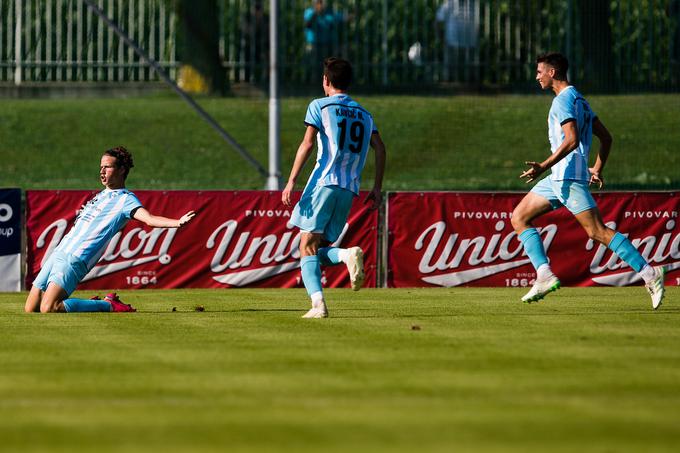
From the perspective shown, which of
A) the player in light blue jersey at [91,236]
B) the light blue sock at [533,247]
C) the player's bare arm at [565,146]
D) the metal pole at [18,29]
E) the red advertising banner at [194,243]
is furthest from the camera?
the metal pole at [18,29]

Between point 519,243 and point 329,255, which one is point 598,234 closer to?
point 329,255

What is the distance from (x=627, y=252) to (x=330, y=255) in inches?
103

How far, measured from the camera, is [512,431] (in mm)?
5332

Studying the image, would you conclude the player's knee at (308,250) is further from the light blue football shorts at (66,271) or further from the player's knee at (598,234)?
the player's knee at (598,234)

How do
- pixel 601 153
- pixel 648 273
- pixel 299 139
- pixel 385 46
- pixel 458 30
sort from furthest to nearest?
pixel 385 46 → pixel 458 30 → pixel 299 139 → pixel 601 153 → pixel 648 273

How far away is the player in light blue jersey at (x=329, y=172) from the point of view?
34.1 ft

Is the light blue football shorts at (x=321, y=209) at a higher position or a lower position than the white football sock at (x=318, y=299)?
higher

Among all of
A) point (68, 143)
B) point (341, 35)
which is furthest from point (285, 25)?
point (68, 143)

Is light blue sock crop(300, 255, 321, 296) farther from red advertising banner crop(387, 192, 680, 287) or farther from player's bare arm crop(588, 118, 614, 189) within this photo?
red advertising banner crop(387, 192, 680, 287)

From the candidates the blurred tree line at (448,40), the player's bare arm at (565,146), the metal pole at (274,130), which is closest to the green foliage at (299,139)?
the blurred tree line at (448,40)

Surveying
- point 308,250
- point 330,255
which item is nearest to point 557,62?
point 330,255

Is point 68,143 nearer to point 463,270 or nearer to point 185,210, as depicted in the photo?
point 185,210

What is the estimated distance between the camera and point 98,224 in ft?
36.8

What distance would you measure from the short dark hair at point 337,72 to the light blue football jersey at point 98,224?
205 centimetres
